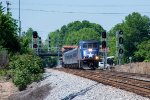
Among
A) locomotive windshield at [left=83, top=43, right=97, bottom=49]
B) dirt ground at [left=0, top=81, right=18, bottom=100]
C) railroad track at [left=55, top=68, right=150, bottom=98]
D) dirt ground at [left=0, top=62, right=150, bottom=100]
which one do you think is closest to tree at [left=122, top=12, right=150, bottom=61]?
dirt ground at [left=0, top=62, right=150, bottom=100]

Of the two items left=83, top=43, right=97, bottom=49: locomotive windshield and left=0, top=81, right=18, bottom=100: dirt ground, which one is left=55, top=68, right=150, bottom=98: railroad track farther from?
left=83, top=43, right=97, bottom=49: locomotive windshield

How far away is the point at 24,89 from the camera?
113 feet

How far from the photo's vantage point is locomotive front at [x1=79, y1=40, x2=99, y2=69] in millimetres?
56031

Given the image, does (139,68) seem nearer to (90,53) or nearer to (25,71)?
(90,53)

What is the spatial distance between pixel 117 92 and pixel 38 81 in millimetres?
17747

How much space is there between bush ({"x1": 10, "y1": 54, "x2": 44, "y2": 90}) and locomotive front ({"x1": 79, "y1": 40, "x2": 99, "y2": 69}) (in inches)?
373

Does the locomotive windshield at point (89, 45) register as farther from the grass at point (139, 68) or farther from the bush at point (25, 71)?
the bush at point (25, 71)

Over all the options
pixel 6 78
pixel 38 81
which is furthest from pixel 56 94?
pixel 6 78

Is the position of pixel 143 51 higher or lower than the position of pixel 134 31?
lower

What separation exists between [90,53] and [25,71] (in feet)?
63.8

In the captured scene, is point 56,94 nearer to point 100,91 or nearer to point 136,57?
point 100,91

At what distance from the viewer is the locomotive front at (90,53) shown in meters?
56.0

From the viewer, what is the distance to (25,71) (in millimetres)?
38125

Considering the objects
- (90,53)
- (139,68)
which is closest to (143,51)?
(90,53)
